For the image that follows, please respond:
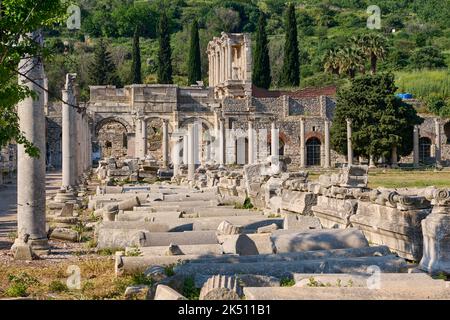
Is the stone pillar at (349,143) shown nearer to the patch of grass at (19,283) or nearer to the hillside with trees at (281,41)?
the hillside with trees at (281,41)

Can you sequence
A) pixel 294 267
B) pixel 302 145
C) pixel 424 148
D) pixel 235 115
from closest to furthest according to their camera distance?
pixel 294 267 < pixel 302 145 < pixel 235 115 < pixel 424 148

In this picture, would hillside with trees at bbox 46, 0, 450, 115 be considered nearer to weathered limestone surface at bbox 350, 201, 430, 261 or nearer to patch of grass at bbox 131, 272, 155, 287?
weathered limestone surface at bbox 350, 201, 430, 261

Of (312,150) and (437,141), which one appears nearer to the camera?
(437,141)

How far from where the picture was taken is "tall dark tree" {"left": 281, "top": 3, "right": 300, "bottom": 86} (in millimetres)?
63375

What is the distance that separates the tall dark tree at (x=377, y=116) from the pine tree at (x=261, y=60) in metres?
14.8

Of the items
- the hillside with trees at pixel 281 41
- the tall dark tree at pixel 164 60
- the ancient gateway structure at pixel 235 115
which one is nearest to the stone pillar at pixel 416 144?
the ancient gateway structure at pixel 235 115

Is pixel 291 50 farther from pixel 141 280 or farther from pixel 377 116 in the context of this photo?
pixel 141 280

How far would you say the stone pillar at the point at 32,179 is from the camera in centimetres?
1236

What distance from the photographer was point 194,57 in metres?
68.1

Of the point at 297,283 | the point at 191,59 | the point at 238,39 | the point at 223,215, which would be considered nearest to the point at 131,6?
the point at 191,59

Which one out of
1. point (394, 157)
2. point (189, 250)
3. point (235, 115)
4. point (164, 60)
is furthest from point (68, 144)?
point (164, 60)

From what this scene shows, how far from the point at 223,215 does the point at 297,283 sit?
763 cm

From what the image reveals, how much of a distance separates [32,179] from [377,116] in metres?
38.1

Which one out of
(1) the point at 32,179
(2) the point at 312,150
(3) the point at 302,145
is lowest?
(1) the point at 32,179
